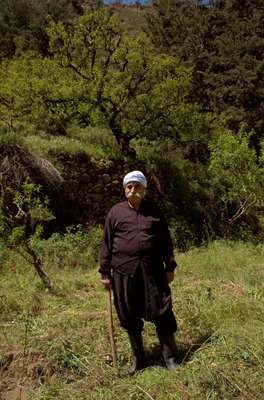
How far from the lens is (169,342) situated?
4371 millimetres

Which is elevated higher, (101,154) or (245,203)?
(101,154)

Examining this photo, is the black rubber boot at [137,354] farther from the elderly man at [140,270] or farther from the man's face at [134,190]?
the man's face at [134,190]

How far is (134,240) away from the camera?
4.40 metres

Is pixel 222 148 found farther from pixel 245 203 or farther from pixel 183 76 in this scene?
pixel 183 76

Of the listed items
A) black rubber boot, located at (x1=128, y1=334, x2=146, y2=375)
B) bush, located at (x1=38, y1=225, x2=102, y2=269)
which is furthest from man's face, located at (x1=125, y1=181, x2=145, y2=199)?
bush, located at (x1=38, y1=225, x2=102, y2=269)

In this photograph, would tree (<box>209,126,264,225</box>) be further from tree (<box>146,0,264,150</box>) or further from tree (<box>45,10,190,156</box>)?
tree (<box>146,0,264,150</box>)

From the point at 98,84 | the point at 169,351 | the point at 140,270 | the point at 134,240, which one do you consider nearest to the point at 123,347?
the point at 169,351

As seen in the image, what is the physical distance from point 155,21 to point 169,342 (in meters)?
25.3

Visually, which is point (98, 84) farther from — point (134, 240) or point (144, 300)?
point (144, 300)

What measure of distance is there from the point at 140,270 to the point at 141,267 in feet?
0.10

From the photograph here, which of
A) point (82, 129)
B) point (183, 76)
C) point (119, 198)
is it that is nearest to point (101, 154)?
point (119, 198)

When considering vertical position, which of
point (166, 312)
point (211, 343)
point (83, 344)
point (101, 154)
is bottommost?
point (101, 154)

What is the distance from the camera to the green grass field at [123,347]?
3.91 m

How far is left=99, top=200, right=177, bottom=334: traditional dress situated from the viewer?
14.4ft
